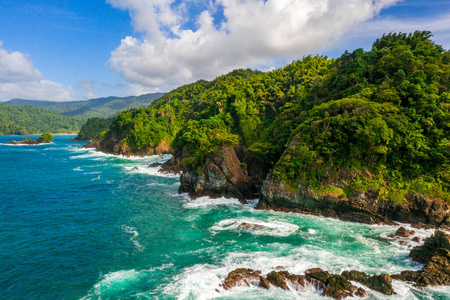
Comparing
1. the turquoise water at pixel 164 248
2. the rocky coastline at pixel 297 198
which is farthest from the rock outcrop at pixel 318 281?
the rocky coastline at pixel 297 198

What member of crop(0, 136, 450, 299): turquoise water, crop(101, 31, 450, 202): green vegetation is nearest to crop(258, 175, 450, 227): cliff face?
crop(101, 31, 450, 202): green vegetation

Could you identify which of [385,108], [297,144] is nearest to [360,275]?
[297,144]

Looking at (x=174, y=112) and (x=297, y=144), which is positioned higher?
(x=174, y=112)

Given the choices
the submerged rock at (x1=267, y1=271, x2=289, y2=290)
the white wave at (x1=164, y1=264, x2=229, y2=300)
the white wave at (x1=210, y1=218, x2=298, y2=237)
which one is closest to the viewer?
the white wave at (x1=164, y1=264, x2=229, y2=300)

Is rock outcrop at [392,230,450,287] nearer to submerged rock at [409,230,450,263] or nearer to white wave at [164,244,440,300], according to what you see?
submerged rock at [409,230,450,263]

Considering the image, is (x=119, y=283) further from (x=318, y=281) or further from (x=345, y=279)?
(x=345, y=279)

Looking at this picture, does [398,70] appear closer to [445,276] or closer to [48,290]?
[445,276]

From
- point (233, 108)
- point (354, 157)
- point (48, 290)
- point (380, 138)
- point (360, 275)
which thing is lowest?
point (48, 290)
